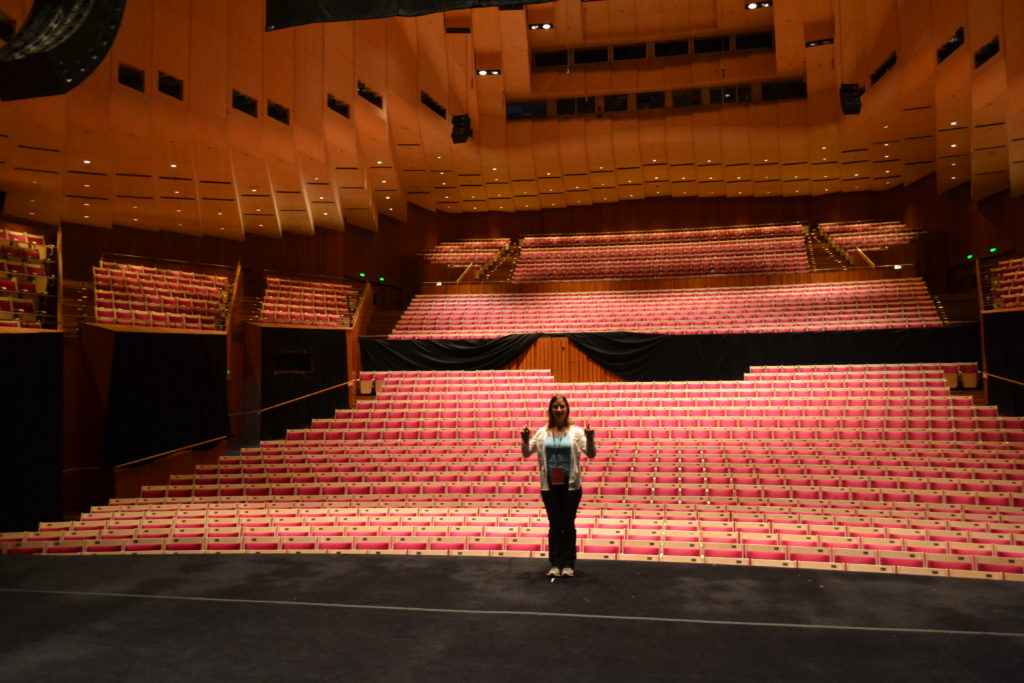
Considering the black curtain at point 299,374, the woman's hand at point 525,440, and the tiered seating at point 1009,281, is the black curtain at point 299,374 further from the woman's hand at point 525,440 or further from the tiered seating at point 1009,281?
the tiered seating at point 1009,281

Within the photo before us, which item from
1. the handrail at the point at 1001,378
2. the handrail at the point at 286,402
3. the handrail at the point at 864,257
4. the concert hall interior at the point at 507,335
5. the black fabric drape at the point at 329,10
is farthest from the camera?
the handrail at the point at 864,257

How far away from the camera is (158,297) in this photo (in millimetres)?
10398

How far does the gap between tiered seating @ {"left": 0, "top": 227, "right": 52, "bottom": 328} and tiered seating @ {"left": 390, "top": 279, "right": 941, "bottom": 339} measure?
5.16 meters

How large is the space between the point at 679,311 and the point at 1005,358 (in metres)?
5.37

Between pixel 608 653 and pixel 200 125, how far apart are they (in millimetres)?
9565

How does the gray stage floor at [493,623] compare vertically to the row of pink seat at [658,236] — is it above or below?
below

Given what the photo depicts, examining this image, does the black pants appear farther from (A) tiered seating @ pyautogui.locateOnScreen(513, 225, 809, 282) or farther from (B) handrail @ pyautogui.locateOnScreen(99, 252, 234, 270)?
(A) tiered seating @ pyautogui.locateOnScreen(513, 225, 809, 282)

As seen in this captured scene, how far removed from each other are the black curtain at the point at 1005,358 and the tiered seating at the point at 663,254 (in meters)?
6.50

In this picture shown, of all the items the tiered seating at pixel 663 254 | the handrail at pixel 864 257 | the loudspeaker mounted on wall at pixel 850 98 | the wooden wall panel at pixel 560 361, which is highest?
the loudspeaker mounted on wall at pixel 850 98

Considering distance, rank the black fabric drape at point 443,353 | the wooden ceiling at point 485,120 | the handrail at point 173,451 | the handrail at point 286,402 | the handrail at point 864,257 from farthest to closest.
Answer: the handrail at point 864,257 < the black fabric drape at point 443,353 < the handrail at point 286,402 < the wooden ceiling at point 485,120 < the handrail at point 173,451

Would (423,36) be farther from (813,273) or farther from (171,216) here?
(813,273)

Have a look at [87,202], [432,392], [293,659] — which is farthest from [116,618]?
[87,202]

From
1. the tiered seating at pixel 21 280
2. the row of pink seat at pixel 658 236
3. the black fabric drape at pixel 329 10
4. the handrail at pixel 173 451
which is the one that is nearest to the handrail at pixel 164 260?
the tiered seating at pixel 21 280

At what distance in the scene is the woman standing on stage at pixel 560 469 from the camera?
3.18 metres
